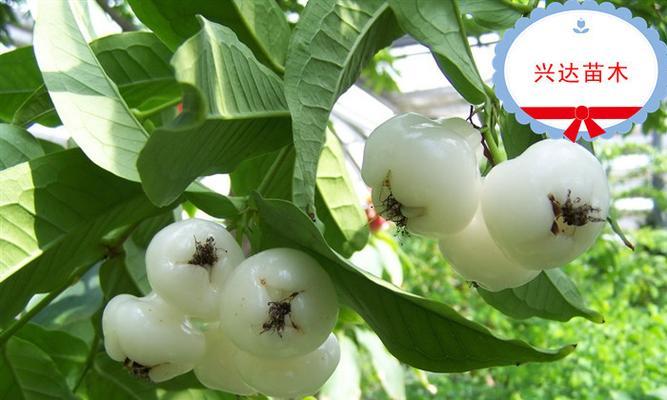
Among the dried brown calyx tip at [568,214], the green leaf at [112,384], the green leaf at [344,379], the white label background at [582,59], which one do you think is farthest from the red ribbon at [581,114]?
the green leaf at [344,379]

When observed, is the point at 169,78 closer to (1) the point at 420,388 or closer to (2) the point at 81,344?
(2) the point at 81,344

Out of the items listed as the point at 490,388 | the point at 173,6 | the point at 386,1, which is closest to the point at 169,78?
the point at 173,6

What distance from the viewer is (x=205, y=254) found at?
363 mm

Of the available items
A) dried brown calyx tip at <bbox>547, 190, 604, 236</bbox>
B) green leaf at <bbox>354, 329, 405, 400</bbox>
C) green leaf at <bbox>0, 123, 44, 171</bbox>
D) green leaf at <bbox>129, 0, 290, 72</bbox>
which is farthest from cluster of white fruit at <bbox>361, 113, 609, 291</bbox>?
green leaf at <bbox>354, 329, 405, 400</bbox>

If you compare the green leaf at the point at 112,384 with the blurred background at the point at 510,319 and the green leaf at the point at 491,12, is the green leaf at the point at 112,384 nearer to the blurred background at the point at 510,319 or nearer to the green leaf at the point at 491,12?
the blurred background at the point at 510,319

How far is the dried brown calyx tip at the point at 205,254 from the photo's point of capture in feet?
1.19

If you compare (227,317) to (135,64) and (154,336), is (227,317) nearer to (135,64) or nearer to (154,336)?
(154,336)

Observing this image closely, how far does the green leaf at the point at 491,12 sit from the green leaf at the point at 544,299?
6.1 inches

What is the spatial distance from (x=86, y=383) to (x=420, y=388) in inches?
59.9

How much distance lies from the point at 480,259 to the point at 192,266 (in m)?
0.14

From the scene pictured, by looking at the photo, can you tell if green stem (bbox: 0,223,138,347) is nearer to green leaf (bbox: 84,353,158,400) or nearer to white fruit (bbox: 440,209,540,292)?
green leaf (bbox: 84,353,158,400)

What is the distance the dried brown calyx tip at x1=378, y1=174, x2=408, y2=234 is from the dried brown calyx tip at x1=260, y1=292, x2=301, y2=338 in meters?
0.07

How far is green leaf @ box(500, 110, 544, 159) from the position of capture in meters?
0.42

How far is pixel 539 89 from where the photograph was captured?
50 centimetres
